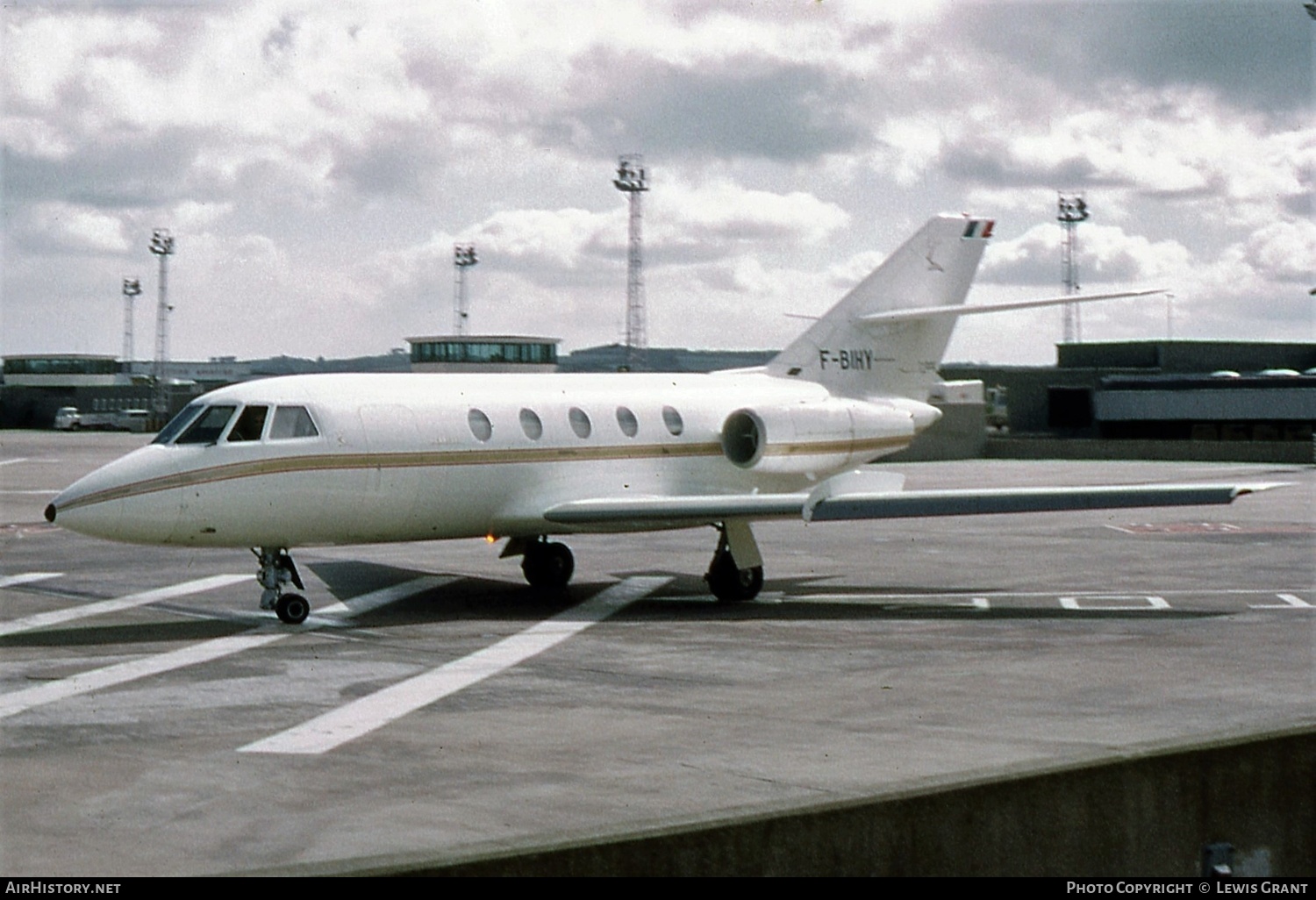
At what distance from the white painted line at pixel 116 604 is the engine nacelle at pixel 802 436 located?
24.8 feet

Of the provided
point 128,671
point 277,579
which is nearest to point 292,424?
point 277,579

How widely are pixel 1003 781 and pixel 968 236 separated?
18.8m

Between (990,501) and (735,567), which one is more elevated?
(990,501)

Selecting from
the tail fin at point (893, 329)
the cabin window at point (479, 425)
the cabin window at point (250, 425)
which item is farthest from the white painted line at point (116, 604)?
the tail fin at point (893, 329)

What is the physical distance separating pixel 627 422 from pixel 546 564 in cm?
228

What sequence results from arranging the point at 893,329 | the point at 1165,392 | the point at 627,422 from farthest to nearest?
the point at 1165,392 < the point at 893,329 < the point at 627,422

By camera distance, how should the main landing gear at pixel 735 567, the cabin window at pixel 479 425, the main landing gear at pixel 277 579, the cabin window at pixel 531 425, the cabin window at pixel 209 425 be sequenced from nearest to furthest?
1. the cabin window at pixel 209 425
2. the main landing gear at pixel 277 579
3. the cabin window at pixel 479 425
4. the cabin window at pixel 531 425
5. the main landing gear at pixel 735 567

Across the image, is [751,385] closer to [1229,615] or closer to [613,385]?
[613,385]

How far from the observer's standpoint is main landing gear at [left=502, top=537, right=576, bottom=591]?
22922 mm

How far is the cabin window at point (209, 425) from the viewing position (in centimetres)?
1862

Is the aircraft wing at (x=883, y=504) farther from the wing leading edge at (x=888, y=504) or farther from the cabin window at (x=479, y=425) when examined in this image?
the cabin window at (x=479, y=425)

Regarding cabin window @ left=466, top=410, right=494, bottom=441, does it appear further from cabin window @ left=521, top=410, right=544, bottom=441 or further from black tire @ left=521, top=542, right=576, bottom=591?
black tire @ left=521, top=542, right=576, bottom=591

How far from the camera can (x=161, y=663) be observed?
16.0 m

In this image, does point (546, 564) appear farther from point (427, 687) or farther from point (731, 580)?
point (427, 687)
